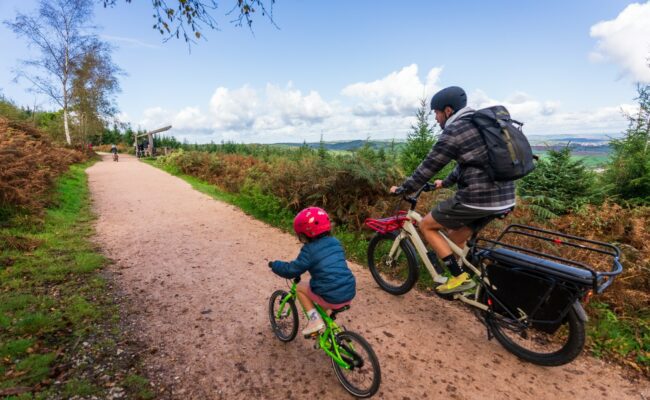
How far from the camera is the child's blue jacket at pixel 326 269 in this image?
2662mm

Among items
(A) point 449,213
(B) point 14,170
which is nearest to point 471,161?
(A) point 449,213

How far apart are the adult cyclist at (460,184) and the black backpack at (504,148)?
90mm

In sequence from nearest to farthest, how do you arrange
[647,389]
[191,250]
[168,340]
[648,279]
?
[647,389] → [168,340] → [648,279] → [191,250]

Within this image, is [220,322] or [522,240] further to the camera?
[522,240]

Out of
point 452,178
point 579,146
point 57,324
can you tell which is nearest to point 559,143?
point 579,146

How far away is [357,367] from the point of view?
2572 millimetres

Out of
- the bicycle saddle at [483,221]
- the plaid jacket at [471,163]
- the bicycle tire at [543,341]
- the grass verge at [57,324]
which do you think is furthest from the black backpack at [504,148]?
the grass verge at [57,324]

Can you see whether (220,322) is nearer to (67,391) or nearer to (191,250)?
(67,391)

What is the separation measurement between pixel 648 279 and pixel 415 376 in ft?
11.6

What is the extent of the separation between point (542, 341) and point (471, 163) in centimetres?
212

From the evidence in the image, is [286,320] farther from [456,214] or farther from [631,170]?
[631,170]

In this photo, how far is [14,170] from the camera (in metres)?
6.68

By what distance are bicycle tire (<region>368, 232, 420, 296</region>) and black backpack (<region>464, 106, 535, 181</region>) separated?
1.52 m

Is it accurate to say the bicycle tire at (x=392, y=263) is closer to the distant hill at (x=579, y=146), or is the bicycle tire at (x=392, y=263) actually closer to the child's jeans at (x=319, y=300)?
the child's jeans at (x=319, y=300)
